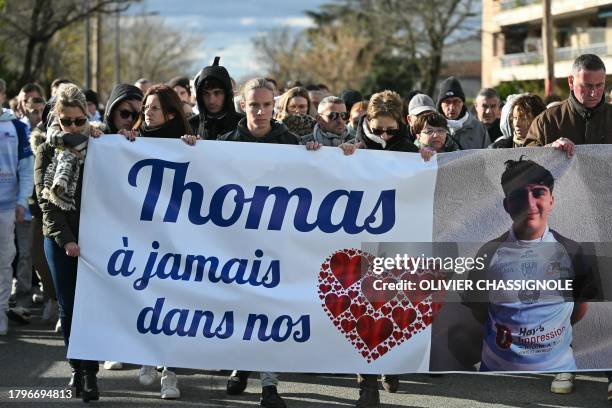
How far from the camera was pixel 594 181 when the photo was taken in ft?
21.8

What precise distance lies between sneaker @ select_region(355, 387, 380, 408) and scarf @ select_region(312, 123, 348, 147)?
253 centimetres

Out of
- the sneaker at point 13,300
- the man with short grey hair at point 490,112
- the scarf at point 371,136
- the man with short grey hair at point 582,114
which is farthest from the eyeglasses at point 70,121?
the man with short grey hair at point 490,112

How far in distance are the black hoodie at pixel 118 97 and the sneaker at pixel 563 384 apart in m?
3.47

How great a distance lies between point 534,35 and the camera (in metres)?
52.8

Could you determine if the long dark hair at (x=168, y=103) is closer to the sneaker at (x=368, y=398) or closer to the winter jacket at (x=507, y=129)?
the sneaker at (x=368, y=398)

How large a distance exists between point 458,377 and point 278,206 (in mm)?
2013

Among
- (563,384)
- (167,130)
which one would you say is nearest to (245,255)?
(167,130)

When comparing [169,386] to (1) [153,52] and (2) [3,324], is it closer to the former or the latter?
(2) [3,324]

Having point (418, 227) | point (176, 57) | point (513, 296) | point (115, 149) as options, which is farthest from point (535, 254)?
point (176, 57)

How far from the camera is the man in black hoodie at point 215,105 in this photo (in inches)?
299

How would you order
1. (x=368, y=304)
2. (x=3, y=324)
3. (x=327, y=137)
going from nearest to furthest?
1. (x=368, y=304)
2. (x=327, y=137)
3. (x=3, y=324)

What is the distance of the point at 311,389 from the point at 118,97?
95.2 inches

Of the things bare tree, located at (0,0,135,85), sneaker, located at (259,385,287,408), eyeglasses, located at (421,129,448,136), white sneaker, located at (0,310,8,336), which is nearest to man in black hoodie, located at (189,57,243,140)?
eyeglasses, located at (421,129,448,136)

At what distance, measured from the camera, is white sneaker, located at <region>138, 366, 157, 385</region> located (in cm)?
703
